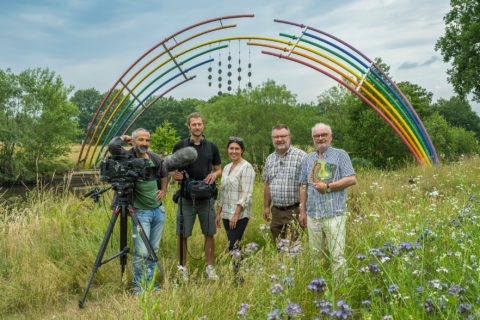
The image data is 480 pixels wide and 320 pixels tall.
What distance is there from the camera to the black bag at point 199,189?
357cm

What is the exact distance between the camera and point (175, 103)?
63.5m

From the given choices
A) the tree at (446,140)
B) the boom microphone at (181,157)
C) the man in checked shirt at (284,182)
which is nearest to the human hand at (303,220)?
the man in checked shirt at (284,182)

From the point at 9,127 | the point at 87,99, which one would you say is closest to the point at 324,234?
the point at 9,127

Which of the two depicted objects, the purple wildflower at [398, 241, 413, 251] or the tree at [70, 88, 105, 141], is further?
the tree at [70, 88, 105, 141]

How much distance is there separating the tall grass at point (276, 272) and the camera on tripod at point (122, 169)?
Result: 94cm

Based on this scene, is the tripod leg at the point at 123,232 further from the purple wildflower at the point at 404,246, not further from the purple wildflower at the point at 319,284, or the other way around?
the purple wildflower at the point at 404,246

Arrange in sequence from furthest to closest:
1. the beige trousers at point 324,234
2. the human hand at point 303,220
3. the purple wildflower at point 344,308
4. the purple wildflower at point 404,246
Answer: the human hand at point 303,220
the beige trousers at point 324,234
the purple wildflower at point 404,246
the purple wildflower at point 344,308

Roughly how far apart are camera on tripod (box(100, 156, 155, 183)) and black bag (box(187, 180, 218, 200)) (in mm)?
517

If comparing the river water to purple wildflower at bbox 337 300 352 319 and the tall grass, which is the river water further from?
purple wildflower at bbox 337 300 352 319

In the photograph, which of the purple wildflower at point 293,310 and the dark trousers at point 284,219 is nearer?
the purple wildflower at point 293,310

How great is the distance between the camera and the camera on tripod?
3.19m

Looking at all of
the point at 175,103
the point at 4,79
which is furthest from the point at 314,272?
the point at 175,103

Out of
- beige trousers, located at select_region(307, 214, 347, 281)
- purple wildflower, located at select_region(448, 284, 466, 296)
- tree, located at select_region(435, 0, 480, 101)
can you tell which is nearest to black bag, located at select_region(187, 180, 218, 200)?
beige trousers, located at select_region(307, 214, 347, 281)

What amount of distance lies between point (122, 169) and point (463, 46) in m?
22.2
